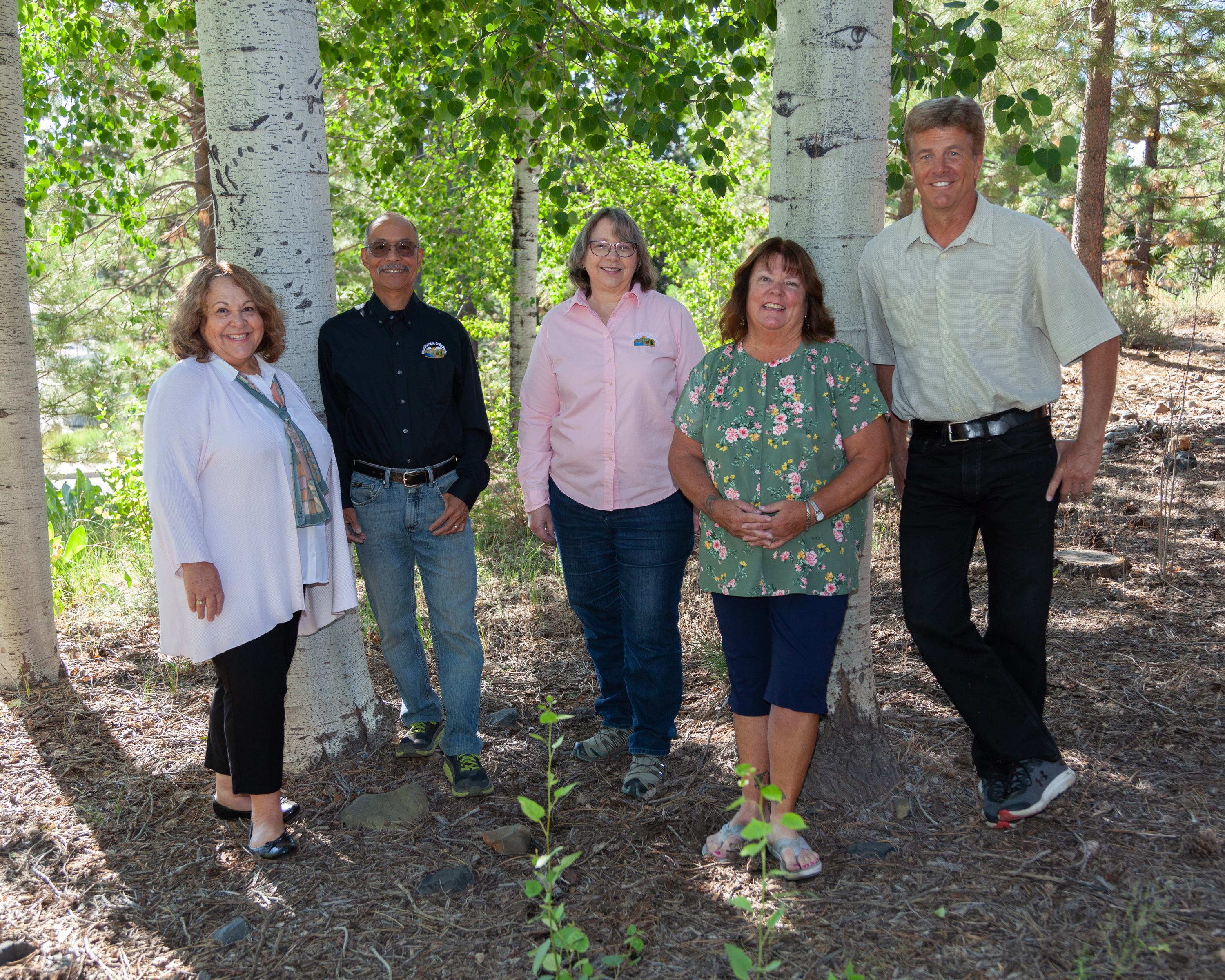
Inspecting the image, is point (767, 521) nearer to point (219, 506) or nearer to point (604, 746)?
point (604, 746)

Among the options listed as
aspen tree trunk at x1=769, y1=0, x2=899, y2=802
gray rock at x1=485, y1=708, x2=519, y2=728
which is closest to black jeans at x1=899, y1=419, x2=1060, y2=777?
aspen tree trunk at x1=769, y1=0, x2=899, y2=802

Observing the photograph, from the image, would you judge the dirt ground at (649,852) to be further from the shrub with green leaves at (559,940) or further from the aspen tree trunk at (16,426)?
the aspen tree trunk at (16,426)

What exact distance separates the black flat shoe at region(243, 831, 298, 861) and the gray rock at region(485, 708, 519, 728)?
111 centimetres

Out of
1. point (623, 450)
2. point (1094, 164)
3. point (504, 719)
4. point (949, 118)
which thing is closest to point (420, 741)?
point (504, 719)

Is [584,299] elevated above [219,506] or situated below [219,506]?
above

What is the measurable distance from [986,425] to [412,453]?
196 cm

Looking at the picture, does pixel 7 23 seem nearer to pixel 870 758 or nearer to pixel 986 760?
pixel 870 758

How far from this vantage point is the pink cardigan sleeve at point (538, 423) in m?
3.52

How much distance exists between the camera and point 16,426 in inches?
177

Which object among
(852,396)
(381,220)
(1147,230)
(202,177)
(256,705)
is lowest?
(256,705)

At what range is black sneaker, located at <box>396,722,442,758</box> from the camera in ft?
11.8

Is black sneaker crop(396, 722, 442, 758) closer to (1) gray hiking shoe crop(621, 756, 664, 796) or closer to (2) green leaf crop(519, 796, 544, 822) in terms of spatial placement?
(1) gray hiking shoe crop(621, 756, 664, 796)

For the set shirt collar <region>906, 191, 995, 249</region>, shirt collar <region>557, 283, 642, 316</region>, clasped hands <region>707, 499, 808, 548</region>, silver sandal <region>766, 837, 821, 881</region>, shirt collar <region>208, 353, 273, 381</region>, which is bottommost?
silver sandal <region>766, 837, 821, 881</region>

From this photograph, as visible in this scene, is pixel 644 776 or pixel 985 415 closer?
pixel 985 415
